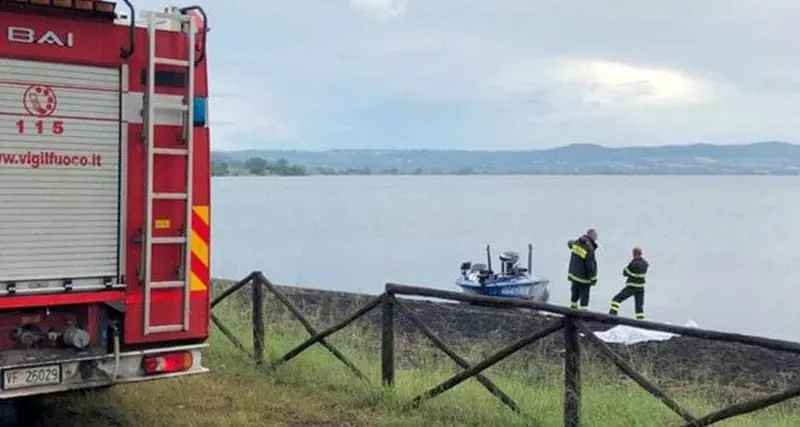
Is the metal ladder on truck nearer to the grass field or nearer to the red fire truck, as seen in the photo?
the red fire truck

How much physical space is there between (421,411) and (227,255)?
47260 mm

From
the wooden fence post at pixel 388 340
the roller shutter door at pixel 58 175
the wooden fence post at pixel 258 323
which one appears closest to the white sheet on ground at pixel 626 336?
the wooden fence post at pixel 258 323

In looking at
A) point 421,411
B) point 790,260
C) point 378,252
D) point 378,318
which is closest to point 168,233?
point 421,411

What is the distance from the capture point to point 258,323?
9.76 metres

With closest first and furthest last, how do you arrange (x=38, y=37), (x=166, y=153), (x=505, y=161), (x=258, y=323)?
(x=38, y=37), (x=166, y=153), (x=258, y=323), (x=505, y=161)

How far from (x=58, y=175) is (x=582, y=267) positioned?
1668 centimetres

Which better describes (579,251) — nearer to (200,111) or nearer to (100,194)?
(200,111)

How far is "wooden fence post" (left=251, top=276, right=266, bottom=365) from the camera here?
960 cm

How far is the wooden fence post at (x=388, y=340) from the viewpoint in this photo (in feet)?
27.8

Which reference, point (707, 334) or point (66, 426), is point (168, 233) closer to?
point (66, 426)

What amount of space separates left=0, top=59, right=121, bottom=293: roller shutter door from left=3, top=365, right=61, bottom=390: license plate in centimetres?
51

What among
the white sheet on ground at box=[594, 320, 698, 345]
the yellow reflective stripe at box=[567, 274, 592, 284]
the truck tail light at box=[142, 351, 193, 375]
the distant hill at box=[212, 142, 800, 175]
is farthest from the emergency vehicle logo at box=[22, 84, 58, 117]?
the distant hill at box=[212, 142, 800, 175]

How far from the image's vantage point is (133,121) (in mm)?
6586

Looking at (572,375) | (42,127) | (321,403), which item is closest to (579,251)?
(321,403)
